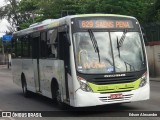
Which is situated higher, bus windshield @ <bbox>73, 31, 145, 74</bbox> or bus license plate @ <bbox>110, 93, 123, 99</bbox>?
bus windshield @ <bbox>73, 31, 145, 74</bbox>

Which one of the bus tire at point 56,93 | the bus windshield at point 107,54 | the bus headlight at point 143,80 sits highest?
the bus windshield at point 107,54

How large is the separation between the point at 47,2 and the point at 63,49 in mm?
37905

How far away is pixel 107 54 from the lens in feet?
38.4

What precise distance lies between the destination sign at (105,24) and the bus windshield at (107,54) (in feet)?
0.70

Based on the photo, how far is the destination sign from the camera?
11.9 m

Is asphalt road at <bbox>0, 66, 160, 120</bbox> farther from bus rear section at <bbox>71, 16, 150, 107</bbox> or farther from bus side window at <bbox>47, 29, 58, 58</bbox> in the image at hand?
bus side window at <bbox>47, 29, 58, 58</bbox>

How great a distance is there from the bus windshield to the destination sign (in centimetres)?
21

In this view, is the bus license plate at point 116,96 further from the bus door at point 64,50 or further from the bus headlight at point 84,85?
the bus door at point 64,50

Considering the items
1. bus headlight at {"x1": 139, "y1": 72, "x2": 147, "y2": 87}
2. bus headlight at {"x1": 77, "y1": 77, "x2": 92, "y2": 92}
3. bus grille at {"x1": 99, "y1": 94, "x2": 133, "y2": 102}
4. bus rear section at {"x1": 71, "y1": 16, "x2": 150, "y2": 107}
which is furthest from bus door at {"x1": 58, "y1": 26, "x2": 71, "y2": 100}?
bus headlight at {"x1": 139, "y1": 72, "x2": 147, "y2": 87}

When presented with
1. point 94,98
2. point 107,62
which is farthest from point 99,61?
point 94,98

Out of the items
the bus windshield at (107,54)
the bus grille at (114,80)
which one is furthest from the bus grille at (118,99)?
the bus windshield at (107,54)

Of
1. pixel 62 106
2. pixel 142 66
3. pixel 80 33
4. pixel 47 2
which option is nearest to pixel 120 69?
pixel 142 66

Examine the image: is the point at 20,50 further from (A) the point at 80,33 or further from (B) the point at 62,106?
(A) the point at 80,33

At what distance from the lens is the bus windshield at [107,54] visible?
455 inches
